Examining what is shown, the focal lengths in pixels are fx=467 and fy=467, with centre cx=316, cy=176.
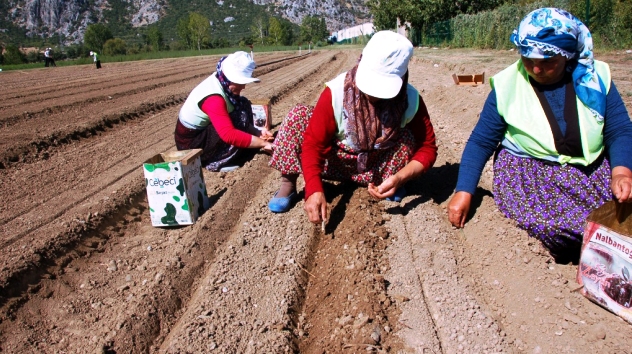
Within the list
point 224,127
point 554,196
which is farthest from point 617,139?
point 224,127

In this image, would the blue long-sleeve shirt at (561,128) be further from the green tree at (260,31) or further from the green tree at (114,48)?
the green tree at (260,31)

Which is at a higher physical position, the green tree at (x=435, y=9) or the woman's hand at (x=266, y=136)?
the green tree at (x=435, y=9)

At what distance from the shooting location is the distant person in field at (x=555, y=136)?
2.05 meters

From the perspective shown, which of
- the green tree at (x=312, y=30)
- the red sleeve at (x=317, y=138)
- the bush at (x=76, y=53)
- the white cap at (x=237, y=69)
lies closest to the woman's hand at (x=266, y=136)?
the white cap at (x=237, y=69)

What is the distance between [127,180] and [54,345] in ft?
6.74

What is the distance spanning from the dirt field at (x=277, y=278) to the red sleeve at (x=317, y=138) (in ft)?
1.45

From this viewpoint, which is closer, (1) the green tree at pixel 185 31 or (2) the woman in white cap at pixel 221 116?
(2) the woman in white cap at pixel 221 116

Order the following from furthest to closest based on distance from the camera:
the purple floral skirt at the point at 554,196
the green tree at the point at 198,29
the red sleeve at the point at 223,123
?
the green tree at the point at 198,29 → the red sleeve at the point at 223,123 → the purple floral skirt at the point at 554,196

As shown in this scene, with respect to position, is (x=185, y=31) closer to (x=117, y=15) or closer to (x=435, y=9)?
(x=117, y=15)

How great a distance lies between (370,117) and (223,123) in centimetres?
138

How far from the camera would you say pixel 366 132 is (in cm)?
267

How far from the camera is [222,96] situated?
3.62m

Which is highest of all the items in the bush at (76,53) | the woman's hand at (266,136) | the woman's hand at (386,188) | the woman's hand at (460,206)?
the bush at (76,53)

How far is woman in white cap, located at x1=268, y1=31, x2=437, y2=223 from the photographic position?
91.3 inches
